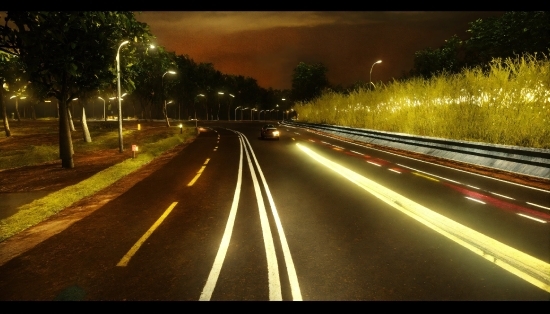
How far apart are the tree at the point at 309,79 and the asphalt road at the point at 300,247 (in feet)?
330

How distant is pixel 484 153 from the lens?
54.0 ft

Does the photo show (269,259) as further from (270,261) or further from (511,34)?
(511,34)

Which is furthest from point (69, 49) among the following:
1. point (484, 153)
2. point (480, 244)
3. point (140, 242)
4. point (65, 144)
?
point (484, 153)

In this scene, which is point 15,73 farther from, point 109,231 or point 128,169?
point 109,231

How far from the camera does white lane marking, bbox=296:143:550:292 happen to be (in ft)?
16.9

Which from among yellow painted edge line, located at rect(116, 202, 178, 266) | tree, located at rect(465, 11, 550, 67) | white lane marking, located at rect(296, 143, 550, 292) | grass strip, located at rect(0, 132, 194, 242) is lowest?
grass strip, located at rect(0, 132, 194, 242)

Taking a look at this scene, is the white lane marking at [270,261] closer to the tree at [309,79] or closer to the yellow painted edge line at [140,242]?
the yellow painted edge line at [140,242]

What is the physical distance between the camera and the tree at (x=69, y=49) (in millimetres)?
6812

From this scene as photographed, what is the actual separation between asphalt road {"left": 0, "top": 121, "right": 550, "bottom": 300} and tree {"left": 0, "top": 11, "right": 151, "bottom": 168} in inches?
158

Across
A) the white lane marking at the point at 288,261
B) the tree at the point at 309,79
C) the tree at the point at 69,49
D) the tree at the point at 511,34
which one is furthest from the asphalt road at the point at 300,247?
the tree at the point at 309,79

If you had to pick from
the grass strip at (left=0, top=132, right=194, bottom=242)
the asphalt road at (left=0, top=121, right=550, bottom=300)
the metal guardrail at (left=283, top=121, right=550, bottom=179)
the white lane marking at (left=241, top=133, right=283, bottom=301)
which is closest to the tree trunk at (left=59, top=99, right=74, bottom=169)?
the grass strip at (left=0, top=132, right=194, bottom=242)

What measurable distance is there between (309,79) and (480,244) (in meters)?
107

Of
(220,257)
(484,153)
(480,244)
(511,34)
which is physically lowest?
(220,257)

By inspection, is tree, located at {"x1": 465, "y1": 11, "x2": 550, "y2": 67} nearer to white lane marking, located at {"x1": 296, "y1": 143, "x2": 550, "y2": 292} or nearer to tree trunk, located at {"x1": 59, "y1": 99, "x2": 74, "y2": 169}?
white lane marking, located at {"x1": 296, "y1": 143, "x2": 550, "y2": 292}
